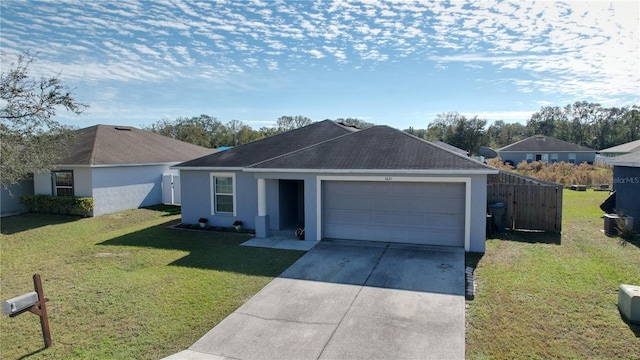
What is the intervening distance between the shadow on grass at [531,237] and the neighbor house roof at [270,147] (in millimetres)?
8177

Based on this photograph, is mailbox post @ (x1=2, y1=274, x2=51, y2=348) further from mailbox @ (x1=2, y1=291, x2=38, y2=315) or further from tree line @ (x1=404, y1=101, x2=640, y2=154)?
tree line @ (x1=404, y1=101, x2=640, y2=154)

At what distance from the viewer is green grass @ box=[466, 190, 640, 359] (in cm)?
577

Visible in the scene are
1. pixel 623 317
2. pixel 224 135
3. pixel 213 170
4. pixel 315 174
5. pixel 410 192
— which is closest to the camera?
pixel 623 317

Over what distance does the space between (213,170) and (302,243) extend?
522 cm

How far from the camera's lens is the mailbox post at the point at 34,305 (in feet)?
19.2

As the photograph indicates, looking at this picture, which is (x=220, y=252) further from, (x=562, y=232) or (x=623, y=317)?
(x=562, y=232)

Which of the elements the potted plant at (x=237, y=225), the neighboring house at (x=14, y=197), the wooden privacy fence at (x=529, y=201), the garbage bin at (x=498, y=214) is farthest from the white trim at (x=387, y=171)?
the neighboring house at (x=14, y=197)

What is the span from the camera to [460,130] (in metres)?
57.5

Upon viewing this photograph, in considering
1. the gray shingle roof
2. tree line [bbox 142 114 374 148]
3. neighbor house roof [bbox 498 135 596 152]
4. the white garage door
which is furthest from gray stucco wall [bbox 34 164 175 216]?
neighbor house roof [bbox 498 135 596 152]

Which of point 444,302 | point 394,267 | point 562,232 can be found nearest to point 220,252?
point 394,267

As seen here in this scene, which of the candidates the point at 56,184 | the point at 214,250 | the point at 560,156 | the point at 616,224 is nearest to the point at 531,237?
the point at 616,224

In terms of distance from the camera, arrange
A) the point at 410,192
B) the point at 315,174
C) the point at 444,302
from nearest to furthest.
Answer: the point at 444,302 < the point at 410,192 < the point at 315,174

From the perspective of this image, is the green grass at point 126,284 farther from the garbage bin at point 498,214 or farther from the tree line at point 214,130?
the tree line at point 214,130

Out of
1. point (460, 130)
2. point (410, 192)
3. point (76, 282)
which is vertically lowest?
point (76, 282)
